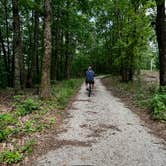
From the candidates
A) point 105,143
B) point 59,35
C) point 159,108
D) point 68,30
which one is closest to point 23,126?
point 105,143

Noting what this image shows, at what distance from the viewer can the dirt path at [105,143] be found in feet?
21.0

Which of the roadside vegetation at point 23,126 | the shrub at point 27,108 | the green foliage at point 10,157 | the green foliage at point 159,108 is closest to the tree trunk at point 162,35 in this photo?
the green foliage at point 159,108

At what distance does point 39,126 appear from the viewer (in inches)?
356

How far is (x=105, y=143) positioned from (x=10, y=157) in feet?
8.93

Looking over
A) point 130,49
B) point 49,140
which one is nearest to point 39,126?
point 49,140

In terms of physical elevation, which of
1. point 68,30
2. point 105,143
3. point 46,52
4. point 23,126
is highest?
point 68,30

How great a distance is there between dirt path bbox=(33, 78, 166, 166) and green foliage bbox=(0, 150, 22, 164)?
493 mm

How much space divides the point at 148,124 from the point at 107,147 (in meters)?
3.52

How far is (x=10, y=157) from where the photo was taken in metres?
6.44

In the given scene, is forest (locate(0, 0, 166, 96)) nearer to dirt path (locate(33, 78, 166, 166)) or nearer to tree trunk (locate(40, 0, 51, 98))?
tree trunk (locate(40, 0, 51, 98))

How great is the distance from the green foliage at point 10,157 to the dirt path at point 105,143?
1.62 feet

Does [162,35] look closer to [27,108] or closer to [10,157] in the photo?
[27,108]

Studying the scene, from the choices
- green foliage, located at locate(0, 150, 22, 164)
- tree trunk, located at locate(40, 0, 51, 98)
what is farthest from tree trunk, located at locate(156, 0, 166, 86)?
green foliage, located at locate(0, 150, 22, 164)

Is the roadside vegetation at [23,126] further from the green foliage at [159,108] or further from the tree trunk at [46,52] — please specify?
the green foliage at [159,108]
